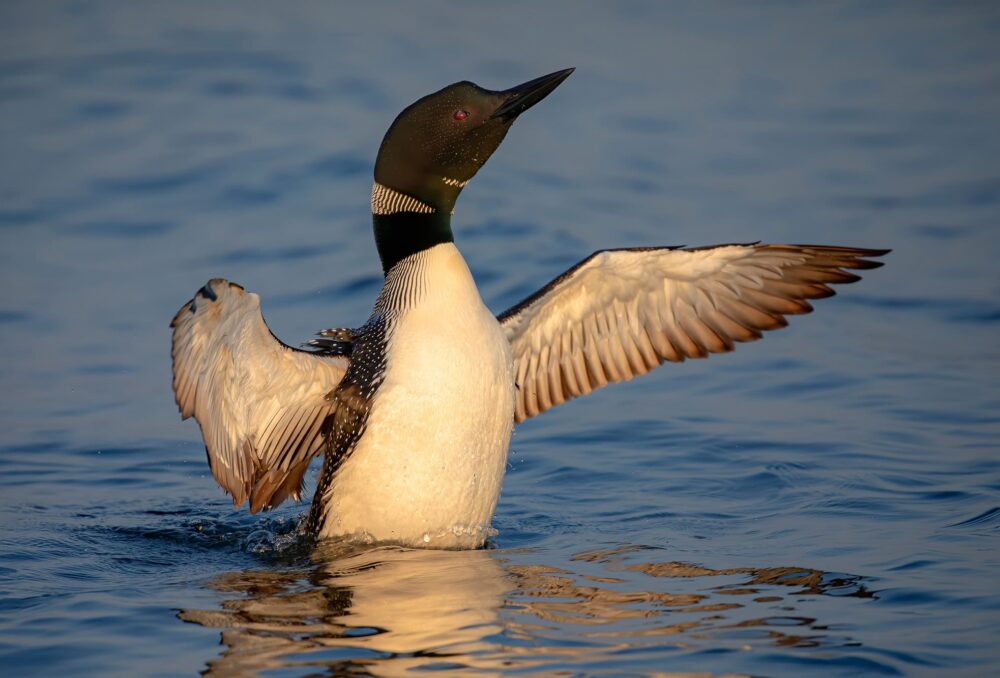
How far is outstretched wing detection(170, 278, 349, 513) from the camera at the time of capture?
579cm

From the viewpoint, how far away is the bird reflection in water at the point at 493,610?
4633 mm

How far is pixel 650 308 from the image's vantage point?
6.64 m

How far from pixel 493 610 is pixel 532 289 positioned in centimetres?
561

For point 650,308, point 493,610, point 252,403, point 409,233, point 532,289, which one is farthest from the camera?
point 532,289

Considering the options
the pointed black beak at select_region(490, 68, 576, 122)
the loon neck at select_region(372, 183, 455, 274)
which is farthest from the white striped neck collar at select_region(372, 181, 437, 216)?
the pointed black beak at select_region(490, 68, 576, 122)

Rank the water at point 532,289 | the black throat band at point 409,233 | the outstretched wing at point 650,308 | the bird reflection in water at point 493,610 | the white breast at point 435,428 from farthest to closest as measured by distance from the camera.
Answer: the outstretched wing at point 650,308
the black throat band at point 409,233
the white breast at point 435,428
the water at point 532,289
the bird reflection in water at point 493,610

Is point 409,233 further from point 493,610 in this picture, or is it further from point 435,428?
point 493,610

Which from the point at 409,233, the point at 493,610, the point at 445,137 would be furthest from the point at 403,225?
the point at 493,610

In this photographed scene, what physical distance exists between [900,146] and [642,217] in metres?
3.13

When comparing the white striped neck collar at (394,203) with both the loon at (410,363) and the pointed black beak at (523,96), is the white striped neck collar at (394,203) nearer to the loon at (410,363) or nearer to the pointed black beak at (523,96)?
the loon at (410,363)

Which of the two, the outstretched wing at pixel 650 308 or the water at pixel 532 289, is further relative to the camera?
the outstretched wing at pixel 650 308

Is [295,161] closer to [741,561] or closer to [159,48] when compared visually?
[159,48]

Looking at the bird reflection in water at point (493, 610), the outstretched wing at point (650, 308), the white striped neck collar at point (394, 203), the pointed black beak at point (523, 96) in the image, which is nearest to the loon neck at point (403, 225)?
the white striped neck collar at point (394, 203)

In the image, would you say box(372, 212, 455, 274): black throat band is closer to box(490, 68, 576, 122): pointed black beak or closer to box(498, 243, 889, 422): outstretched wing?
box(490, 68, 576, 122): pointed black beak
